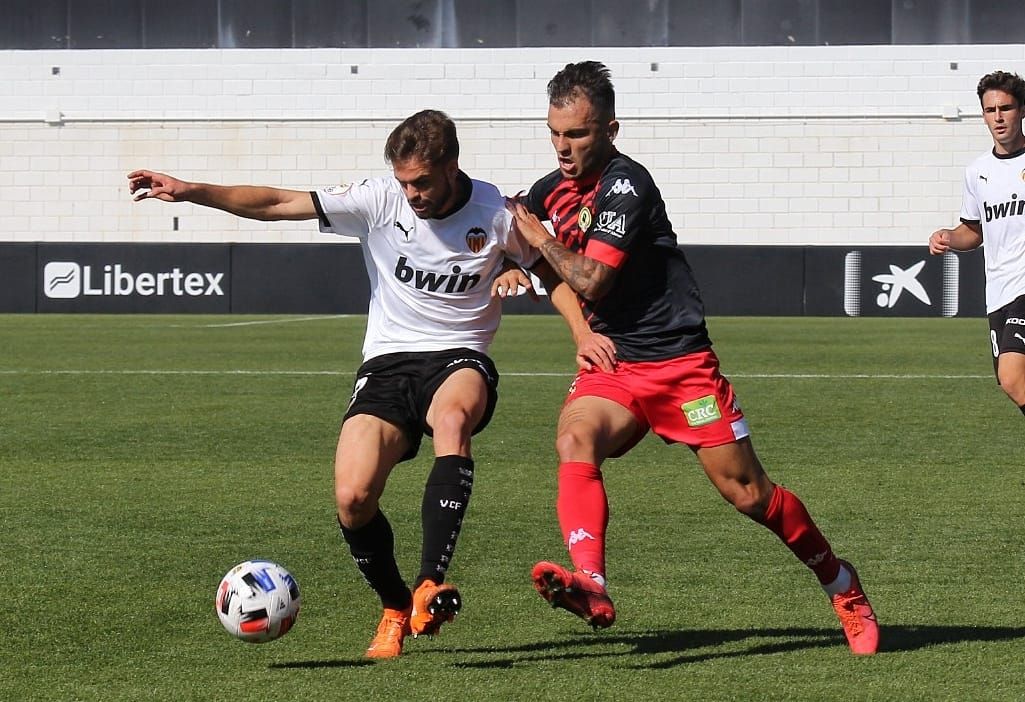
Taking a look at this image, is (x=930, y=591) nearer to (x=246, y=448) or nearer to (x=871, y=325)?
(x=246, y=448)

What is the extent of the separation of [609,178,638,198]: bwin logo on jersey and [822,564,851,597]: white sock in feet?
4.67

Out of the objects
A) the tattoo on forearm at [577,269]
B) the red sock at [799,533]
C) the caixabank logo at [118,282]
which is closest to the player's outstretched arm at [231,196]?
the tattoo on forearm at [577,269]

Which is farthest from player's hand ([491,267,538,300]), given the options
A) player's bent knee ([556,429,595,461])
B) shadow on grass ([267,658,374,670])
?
shadow on grass ([267,658,374,670])

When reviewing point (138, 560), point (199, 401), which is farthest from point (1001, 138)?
point (199, 401)

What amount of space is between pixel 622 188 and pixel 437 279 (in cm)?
81

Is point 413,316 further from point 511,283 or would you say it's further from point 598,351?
point 598,351

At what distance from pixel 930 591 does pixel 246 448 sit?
18.4ft

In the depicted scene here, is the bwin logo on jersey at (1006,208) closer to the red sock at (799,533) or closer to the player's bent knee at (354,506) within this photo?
the red sock at (799,533)

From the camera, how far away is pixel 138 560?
6777 mm

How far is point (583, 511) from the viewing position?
5027mm

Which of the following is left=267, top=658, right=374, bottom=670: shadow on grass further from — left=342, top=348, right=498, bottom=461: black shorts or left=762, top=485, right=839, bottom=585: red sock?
left=762, top=485, right=839, bottom=585: red sock

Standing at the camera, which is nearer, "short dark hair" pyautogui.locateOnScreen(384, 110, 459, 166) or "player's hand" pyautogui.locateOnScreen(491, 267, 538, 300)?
"short dark hair" pyautogui.locateOnScreen(384, 110, 459, 166)

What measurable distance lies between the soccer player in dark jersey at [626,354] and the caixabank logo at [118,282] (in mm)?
23745

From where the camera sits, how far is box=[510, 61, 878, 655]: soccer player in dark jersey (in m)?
5.07
